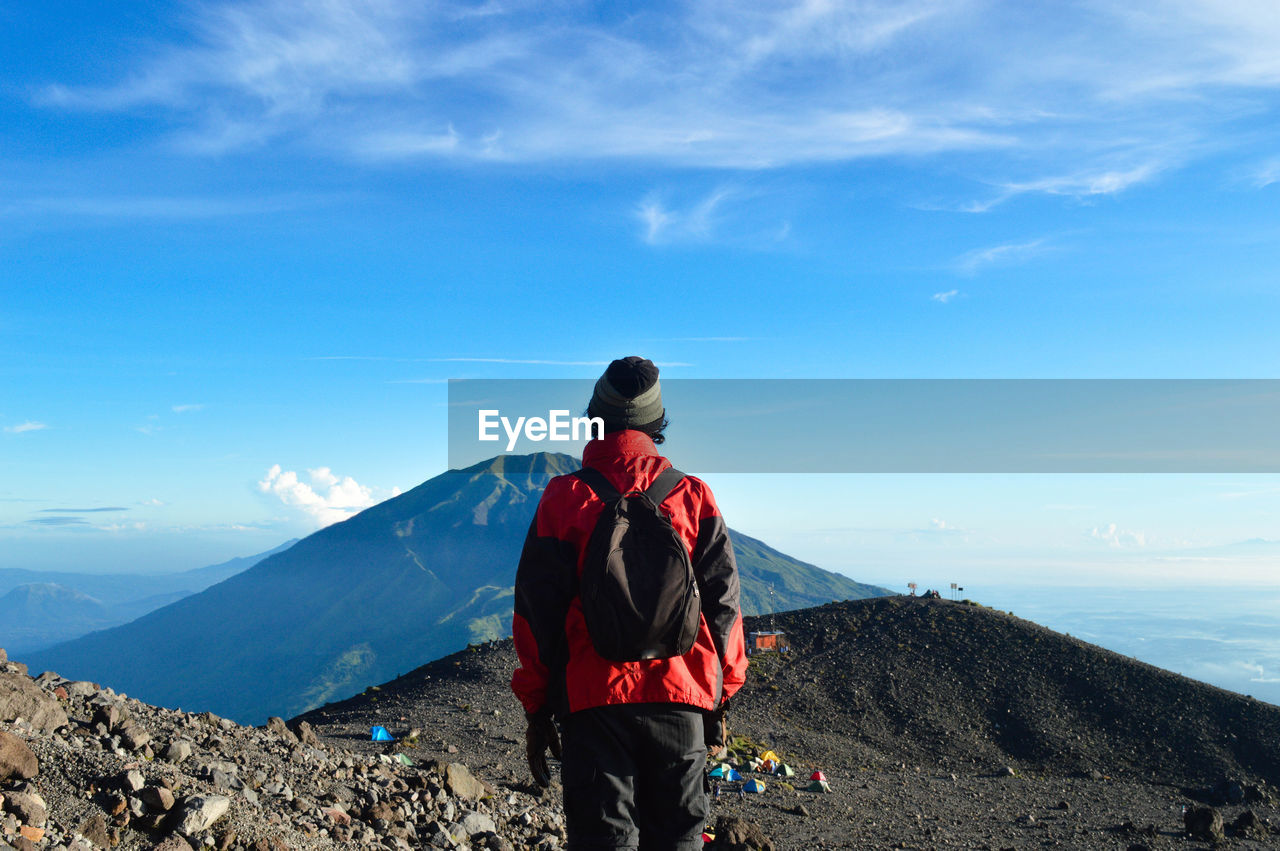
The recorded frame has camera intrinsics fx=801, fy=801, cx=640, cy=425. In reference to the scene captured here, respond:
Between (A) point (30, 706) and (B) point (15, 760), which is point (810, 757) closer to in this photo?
(A) point (30, 706)

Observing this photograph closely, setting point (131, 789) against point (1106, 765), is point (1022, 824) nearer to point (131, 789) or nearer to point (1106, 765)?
point (1106, 765)

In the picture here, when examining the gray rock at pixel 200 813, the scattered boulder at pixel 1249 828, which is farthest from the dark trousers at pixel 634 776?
the scattered boulder at pixel 1249 828

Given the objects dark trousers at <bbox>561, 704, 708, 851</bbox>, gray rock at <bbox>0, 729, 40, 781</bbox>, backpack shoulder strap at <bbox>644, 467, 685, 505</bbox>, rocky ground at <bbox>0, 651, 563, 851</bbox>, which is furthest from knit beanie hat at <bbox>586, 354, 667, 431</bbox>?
gray rock at <bbox>0, 729, 40, 781</bbox>

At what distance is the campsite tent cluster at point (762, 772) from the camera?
47.7 ft

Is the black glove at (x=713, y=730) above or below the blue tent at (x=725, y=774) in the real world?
above

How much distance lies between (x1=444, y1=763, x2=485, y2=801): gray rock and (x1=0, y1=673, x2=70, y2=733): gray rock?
3.80m

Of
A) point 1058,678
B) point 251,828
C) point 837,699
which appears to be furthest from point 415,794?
point 1058,678

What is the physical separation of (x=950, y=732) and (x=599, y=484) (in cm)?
2291

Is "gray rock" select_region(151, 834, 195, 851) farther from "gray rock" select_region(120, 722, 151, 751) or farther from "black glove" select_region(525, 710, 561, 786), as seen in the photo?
"black glove" select_region(525, 710, 561, 786)

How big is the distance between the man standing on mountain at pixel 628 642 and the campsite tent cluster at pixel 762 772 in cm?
1228

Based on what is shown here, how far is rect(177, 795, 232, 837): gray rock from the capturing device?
5301 mm

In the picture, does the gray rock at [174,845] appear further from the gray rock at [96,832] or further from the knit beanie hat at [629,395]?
the knit beanie hat at [629,395]

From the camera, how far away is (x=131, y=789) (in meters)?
5.45

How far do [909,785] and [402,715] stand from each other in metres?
11.3
